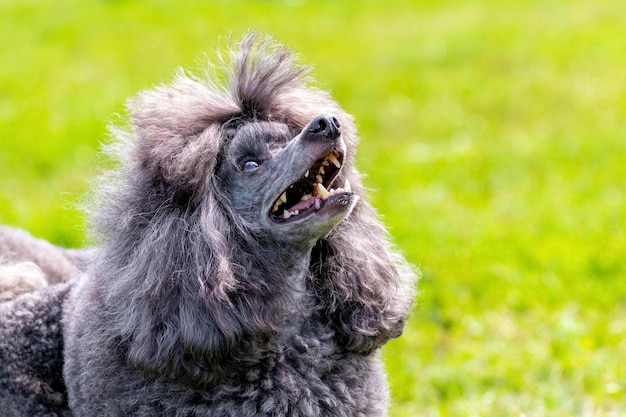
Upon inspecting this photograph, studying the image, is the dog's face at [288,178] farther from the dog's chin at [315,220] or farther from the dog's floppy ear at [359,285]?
the dog's floppy ear at [359,285]

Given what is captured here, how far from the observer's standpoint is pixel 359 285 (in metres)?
2.95

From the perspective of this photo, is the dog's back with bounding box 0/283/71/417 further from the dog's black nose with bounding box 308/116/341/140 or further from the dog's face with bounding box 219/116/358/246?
the dog's black nose with bounding box 308/116/341/140

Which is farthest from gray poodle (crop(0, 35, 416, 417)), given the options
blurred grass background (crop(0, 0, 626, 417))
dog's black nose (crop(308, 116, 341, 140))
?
blurred grass background (crop(0, 0, 626, 417))

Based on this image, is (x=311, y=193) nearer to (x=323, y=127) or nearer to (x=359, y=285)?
(x=323, y=127)

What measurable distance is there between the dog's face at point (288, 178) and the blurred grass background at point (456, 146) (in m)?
0.70

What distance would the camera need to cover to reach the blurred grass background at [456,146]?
4297 mm

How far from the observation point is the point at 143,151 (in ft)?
9.18

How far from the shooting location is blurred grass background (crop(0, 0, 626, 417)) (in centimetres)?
430

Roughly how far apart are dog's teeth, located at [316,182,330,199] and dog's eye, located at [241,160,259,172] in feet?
0.66

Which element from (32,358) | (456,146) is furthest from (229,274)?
(456,146)

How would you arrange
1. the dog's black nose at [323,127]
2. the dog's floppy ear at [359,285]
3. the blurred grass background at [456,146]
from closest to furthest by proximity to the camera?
the dog's black nose at [323,127] < the dog's floppy ear at [359,285] < the blurred grass background at [456,146]

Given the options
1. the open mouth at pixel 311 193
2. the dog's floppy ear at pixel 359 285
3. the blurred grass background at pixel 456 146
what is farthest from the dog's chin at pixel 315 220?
the blurred grass background at pixel 456 146

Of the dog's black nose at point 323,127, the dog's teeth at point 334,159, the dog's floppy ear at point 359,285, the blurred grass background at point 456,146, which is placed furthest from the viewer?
the blurred grass background at point 456,146

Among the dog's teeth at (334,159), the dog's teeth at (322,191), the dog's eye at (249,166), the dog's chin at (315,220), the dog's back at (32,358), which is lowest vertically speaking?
the dog's back at (32,358)
